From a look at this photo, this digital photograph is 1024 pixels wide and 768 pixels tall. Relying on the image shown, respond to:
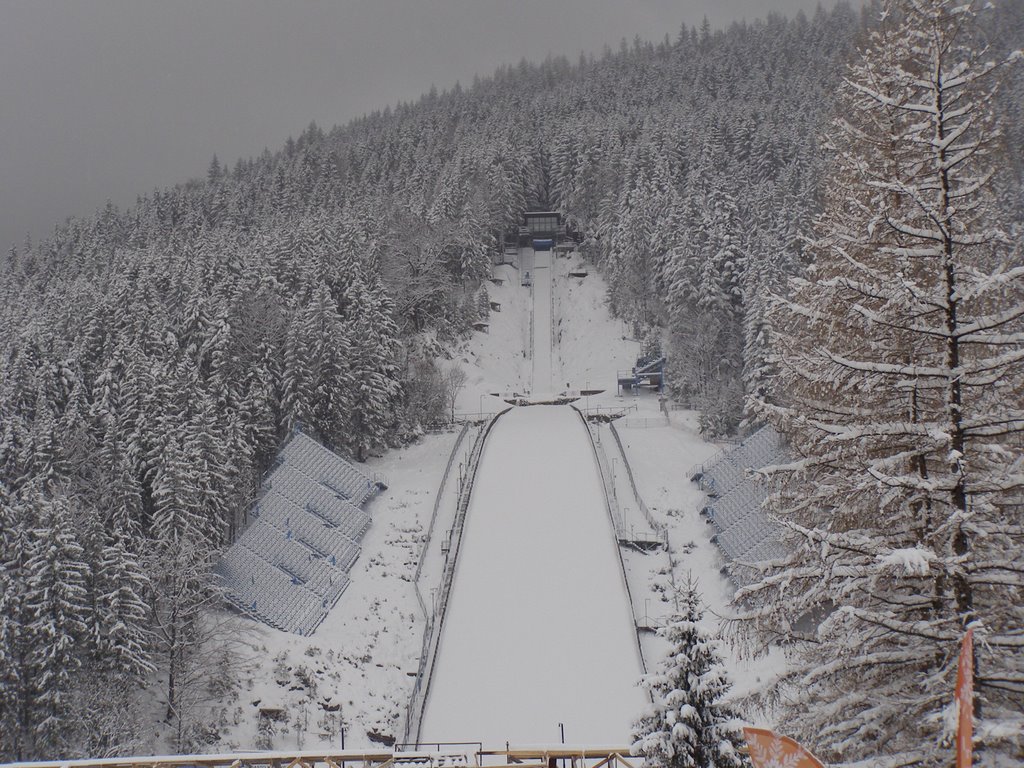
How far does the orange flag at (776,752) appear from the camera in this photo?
4.99 metres

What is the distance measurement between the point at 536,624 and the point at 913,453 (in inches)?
903

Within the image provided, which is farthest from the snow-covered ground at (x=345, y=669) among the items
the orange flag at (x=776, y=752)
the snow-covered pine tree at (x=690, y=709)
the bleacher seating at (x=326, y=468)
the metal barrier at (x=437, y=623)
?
the orange flag at (x=776, y=752)

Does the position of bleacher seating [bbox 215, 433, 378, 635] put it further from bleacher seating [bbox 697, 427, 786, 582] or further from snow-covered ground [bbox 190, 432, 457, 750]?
bleacher seating [bbox 697, 427, 786, 582]

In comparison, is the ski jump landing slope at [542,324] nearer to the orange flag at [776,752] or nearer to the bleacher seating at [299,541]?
the bleacher seating at [299,541]

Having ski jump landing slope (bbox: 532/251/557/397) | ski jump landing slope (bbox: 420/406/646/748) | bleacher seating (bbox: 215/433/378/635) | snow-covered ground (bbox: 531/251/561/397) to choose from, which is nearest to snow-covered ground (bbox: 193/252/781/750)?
ski jump landing slope (bbox: 420/406/646/748)

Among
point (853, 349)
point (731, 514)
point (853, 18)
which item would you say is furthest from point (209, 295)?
point (853, 18)

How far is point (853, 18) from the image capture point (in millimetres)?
152500

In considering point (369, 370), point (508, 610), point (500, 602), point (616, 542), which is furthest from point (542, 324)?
point (508, 610)

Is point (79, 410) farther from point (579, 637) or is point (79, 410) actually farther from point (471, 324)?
point (471, 324)

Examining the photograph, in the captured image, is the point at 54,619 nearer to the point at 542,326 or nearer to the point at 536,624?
the point at 536,624

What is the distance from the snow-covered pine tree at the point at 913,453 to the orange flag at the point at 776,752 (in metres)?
1.75

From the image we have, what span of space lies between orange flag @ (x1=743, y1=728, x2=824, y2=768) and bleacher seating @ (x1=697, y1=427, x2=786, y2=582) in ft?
78.7

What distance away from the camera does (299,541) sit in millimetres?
35031

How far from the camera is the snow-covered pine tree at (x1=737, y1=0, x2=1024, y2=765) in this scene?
22.7ft
